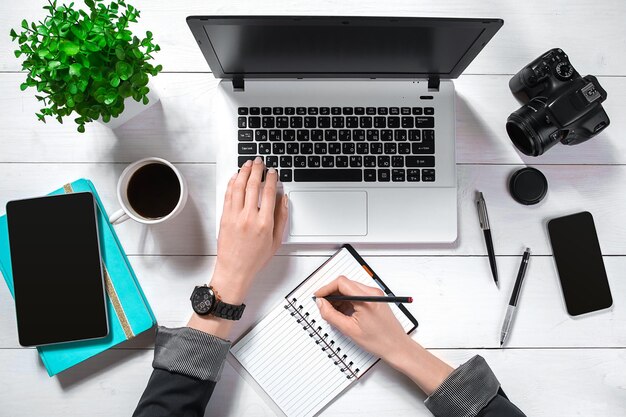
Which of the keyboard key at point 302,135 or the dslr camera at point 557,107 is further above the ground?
the dslr camera at point 557,107

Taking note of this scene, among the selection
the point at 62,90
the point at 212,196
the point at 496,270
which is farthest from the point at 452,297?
the point at 62,90

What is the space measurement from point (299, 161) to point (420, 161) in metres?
0.21

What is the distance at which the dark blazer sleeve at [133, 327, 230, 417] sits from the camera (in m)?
0.77

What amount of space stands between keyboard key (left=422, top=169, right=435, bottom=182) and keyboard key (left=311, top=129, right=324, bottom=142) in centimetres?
19

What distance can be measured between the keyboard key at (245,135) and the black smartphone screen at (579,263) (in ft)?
1.87

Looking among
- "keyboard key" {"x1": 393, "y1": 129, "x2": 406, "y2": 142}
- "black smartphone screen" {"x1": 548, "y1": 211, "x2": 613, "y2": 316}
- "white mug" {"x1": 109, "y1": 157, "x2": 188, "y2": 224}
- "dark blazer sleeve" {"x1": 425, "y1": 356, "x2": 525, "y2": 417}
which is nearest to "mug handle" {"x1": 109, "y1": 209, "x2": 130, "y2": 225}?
"white mug" {"x1": 109, "y1": 157, "x2": 188, "y2": 224}

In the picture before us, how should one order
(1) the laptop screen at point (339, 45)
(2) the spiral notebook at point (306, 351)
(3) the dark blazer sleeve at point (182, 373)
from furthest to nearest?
(2) the spiral notebook at point (306, 351)
(3) the dark blazer sleeve at point (182, 373)
(1) the laptop screen at point (339, 45)

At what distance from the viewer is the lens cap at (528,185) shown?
2.95 ft

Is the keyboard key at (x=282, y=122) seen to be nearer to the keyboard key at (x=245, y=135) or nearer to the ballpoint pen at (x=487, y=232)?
the keyboard key at (x=245, y=135)

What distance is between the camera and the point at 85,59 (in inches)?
27.9

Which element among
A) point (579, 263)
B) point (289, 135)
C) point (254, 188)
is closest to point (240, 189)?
point (254, 188)

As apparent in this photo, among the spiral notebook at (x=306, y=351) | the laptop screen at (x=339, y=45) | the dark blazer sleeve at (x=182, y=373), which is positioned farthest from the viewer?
the spiral notebook at (x=306, y=351)

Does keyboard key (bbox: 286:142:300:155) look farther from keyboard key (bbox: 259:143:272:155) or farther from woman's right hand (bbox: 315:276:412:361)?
woman's right hand (bbox: 315:276:412:361)

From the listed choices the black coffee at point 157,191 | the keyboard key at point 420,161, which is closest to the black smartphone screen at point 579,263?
the keyboard key at point 420,161
